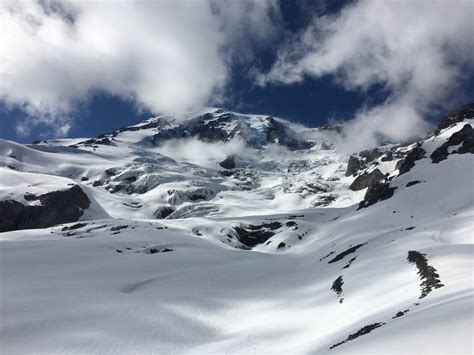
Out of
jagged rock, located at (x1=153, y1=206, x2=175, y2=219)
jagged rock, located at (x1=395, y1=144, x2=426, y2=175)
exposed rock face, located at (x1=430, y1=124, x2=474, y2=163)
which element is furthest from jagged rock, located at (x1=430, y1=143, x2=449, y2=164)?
jagged rock, located at (x1=153, y1=206, x2=175, y2=219)

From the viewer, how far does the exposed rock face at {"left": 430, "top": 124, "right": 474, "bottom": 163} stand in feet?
300

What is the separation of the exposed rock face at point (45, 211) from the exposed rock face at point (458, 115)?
12178cm

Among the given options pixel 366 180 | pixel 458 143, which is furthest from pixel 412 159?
pixel 366 180

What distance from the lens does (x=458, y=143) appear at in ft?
318

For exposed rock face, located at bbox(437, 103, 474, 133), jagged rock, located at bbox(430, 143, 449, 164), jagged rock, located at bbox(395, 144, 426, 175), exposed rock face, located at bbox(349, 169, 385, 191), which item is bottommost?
jagged rock, located at bbox(430, 143, 449, 164)

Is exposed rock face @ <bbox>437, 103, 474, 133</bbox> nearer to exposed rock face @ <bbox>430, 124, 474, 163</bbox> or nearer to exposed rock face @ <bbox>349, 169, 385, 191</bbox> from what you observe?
exposed rock face @ <bbox>430, 124, 474, 163</bbox>

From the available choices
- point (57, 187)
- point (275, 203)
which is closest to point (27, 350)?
point (57, 187)

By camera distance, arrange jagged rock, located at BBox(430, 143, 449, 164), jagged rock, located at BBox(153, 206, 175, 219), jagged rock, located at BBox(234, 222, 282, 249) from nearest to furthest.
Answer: jagged rock, located at BBox(430, 143, 449, 164) < jagged rock, located at BBox(234, 222, 282, 249) < jagged rock, located at BBox(153, 206, 175, 219)

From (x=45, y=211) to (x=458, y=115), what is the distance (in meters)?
131

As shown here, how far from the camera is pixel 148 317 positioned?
102ft

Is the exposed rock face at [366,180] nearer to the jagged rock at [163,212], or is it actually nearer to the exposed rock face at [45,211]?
the jagged rock at [163,212]

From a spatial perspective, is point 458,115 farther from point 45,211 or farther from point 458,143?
point 45,211

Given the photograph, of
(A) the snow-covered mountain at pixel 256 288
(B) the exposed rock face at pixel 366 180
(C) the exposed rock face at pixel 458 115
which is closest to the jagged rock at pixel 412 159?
(A) the snow-covered mountain at pixel 256 288

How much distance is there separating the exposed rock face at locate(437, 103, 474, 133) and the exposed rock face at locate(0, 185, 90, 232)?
12178 cm
